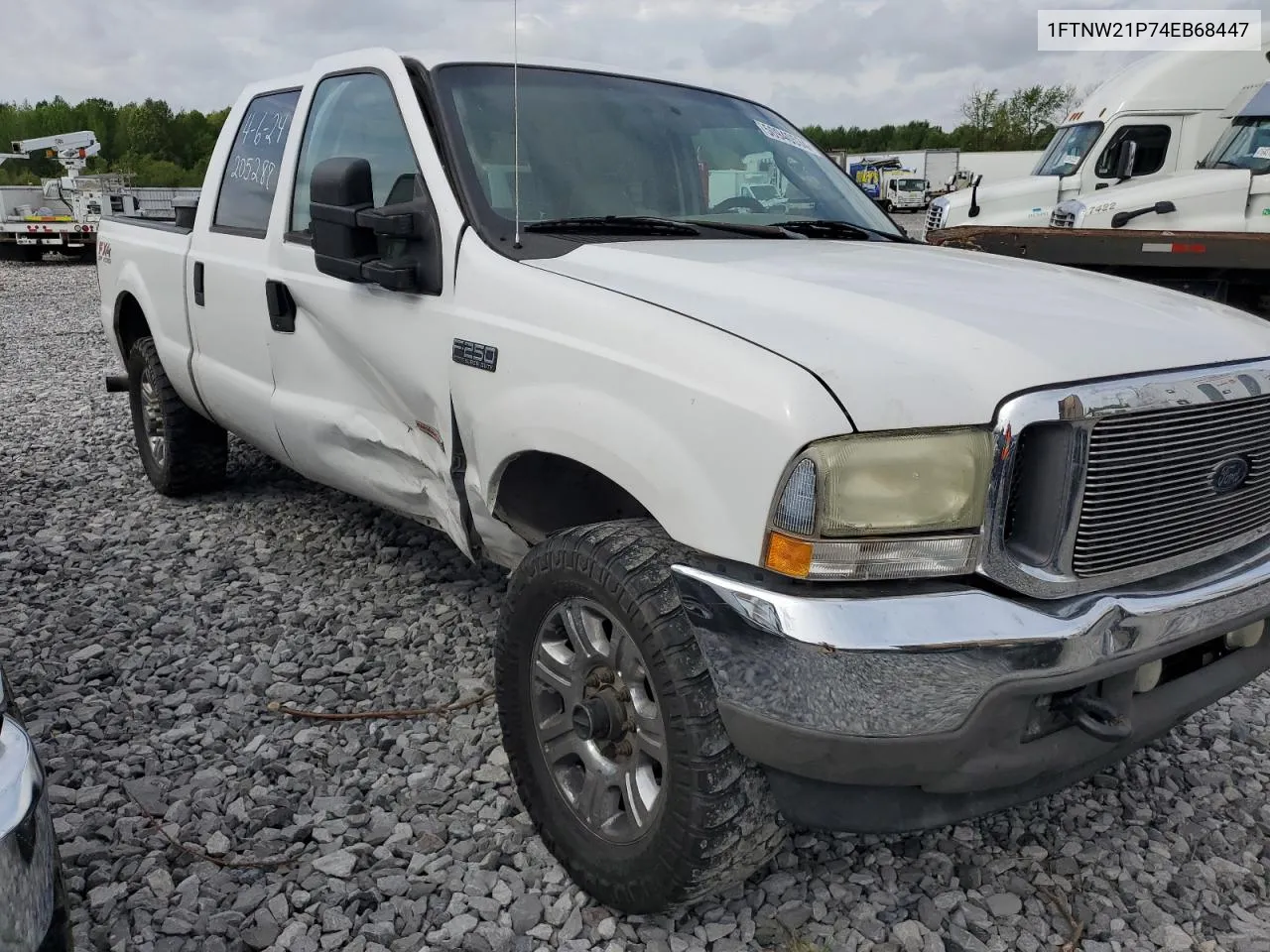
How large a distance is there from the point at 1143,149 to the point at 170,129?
65.3 m

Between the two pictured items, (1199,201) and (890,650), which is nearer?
(890,650)

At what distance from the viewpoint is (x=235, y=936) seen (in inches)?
89.7

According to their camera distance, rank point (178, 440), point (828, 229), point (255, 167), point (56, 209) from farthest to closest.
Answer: point (56, 209)
point (178, 440)
point (255, 167)
point (828, 229)

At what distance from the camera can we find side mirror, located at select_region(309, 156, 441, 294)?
271 cm

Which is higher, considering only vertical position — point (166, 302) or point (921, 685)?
point (166, 302)

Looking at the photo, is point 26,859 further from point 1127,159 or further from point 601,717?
point 1127,159

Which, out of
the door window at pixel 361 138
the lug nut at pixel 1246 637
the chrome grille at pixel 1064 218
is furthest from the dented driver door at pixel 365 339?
the chrome grille at pixel 1064 218

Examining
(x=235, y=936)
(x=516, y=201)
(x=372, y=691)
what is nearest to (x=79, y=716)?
(x=372, y=691)

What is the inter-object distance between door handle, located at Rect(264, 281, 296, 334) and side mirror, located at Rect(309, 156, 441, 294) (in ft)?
2.15

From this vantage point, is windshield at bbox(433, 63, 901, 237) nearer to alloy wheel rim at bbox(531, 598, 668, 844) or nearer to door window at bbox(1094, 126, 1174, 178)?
alloy wheel rim at bbox(531, 598, 668, 844)

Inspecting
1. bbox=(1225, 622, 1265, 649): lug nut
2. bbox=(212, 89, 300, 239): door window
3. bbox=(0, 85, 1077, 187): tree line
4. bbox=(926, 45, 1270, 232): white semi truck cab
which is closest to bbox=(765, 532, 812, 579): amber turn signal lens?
bbox=(1225, 622, 1265, 649): lug nut

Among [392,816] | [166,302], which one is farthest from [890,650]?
[166,302]

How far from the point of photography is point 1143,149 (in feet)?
39.7

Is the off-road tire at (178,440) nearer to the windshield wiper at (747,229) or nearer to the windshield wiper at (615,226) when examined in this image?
the windshield wiper at (615,226)
